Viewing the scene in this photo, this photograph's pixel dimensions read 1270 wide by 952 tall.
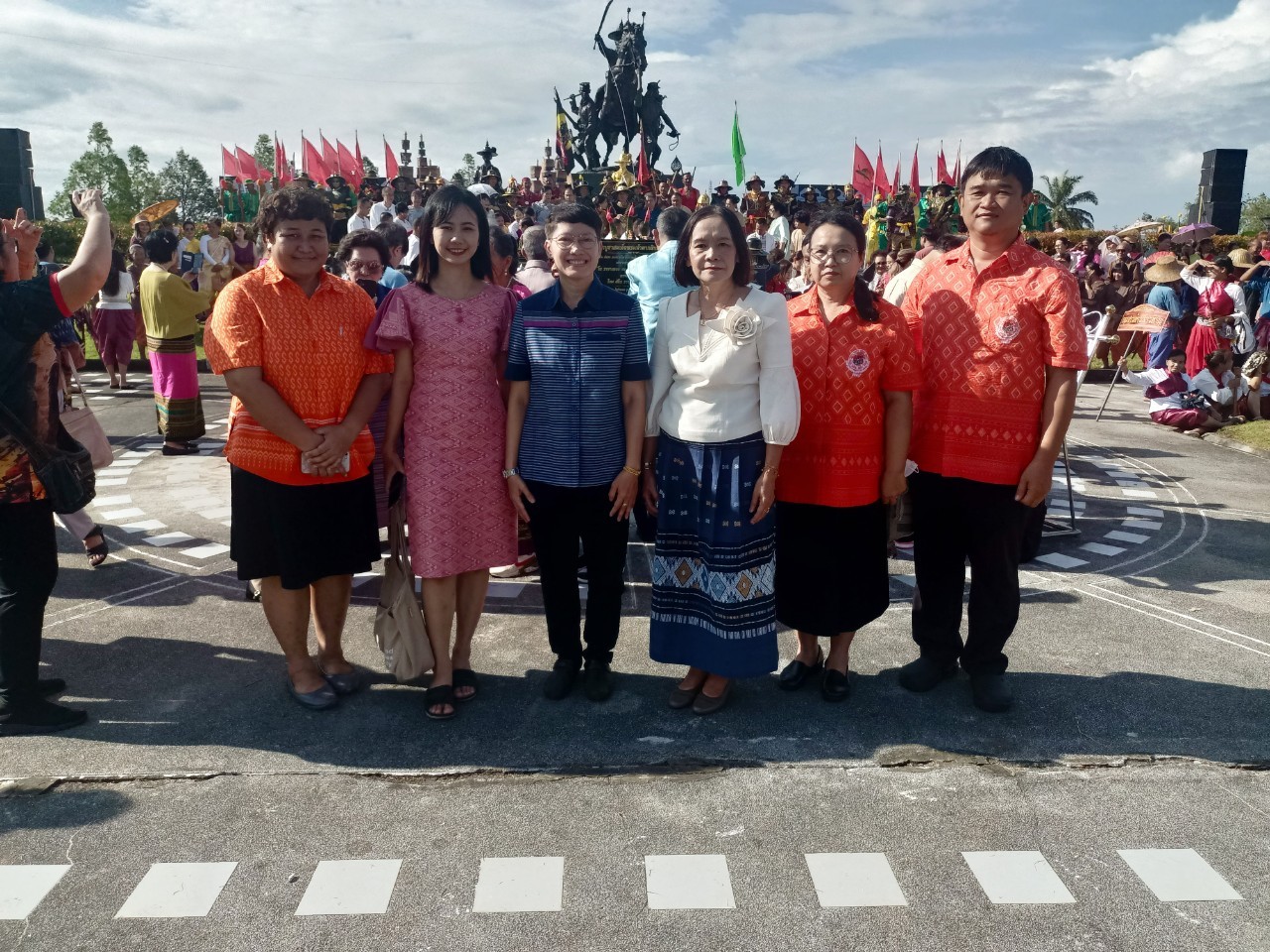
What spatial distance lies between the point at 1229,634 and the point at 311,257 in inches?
157

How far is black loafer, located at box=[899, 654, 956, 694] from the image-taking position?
3412 millimetres

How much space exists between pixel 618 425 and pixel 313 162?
72.3 feet

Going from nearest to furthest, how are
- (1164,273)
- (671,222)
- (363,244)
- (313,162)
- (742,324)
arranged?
(742,324), (363,244), (671,222), (1164,273), (313,162)

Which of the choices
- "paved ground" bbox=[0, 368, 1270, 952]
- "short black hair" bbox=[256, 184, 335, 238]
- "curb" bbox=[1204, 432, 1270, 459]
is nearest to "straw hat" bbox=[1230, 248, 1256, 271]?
"curb" bbox=[1204, 432, 1270, 459]

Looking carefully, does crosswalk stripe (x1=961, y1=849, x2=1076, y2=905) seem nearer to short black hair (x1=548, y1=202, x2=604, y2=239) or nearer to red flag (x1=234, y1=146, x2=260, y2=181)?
short black hair (x1=548, y1=202, x2=604, y2=239)

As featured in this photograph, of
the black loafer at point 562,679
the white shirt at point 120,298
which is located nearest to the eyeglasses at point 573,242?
the black loafer at point 562,679

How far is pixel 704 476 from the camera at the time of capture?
3037 millimetres

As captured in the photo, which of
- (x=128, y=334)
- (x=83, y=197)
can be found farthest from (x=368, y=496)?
(x=128, y=334)

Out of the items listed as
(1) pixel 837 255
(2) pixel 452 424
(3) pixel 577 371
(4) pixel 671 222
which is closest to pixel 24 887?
(2) pixel 452 424

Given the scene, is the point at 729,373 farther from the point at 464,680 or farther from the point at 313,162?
the point at 313,162

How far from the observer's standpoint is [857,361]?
9.96 ft

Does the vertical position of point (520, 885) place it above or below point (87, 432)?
below

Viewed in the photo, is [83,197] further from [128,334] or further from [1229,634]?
[128,334]

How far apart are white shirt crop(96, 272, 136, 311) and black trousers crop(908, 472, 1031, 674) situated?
10.1m
